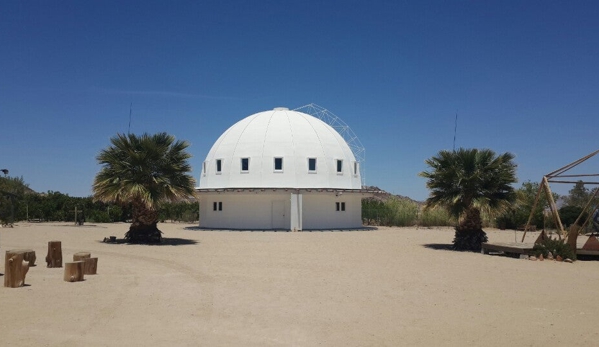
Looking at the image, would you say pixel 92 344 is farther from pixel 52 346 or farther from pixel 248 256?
pixel 248 256

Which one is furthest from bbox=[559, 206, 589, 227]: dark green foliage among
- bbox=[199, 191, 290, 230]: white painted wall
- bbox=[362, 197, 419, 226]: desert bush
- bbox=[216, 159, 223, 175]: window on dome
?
bbox=[216, 159, 223, 175]: window on dome

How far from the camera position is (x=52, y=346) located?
7.12 meters

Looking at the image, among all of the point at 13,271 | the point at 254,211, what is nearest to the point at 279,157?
the point at 254,211

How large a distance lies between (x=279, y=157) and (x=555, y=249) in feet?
69.5

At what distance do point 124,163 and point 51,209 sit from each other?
2329 cm

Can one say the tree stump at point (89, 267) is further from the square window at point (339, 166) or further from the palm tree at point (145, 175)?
the square window at point (339, 166)

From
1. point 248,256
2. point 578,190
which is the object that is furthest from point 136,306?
point 578,190

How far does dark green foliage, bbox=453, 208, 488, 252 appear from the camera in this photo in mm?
22688

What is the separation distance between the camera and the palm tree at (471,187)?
72.7 ft

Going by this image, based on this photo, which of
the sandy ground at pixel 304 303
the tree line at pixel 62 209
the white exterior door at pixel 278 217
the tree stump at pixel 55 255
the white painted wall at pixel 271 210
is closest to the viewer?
the sandy ground at pixel 304 303

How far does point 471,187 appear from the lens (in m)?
22.3

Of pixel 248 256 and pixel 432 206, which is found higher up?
pixel 432 206

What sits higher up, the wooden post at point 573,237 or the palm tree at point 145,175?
the palm tree at point 145,175

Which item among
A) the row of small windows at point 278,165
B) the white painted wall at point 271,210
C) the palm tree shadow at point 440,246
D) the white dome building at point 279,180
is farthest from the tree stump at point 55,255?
the row of small windows at point 278,165
